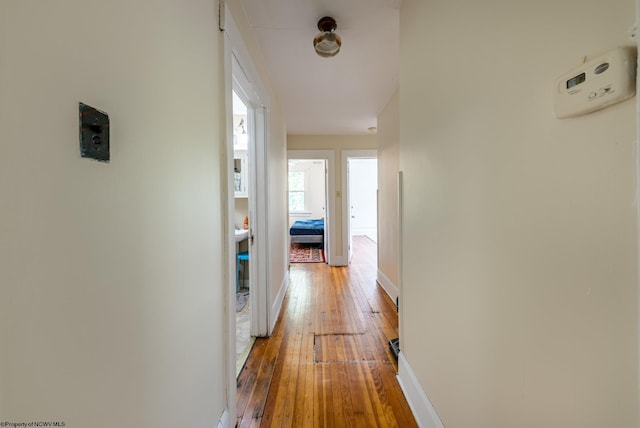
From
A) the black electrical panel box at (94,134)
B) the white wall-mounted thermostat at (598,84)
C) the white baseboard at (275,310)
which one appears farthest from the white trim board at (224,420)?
the white wall-mounted thermostat at (598,84)

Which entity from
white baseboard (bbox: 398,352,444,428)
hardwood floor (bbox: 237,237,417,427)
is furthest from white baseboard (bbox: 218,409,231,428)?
white baseboard (bbox: 398,352,444,428)

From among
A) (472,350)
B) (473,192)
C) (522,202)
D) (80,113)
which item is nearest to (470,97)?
(473,192)

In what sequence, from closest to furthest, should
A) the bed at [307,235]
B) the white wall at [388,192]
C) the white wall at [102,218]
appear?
the white wall at [102,218] < the white wall at [388,192] < the bed at [307,235]

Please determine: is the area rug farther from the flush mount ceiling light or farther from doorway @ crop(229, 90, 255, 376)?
the flush mount ceiling light

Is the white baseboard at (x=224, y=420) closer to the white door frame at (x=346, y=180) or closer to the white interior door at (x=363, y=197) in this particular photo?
the white door frame at (x=346, y=180)

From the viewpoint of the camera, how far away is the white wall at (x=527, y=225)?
499 millimetres

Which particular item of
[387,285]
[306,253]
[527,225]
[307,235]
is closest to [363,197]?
[307,235]

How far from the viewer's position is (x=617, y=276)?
19.5 inches

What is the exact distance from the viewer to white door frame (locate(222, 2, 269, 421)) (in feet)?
4.52

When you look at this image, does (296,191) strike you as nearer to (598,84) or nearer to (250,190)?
(250,190)

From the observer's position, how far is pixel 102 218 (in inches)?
22.9

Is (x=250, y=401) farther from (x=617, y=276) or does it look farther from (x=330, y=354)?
(x=617, y=276)

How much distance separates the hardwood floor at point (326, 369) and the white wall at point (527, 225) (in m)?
0.47

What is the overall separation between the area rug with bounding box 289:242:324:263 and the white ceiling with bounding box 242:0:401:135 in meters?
2.74
